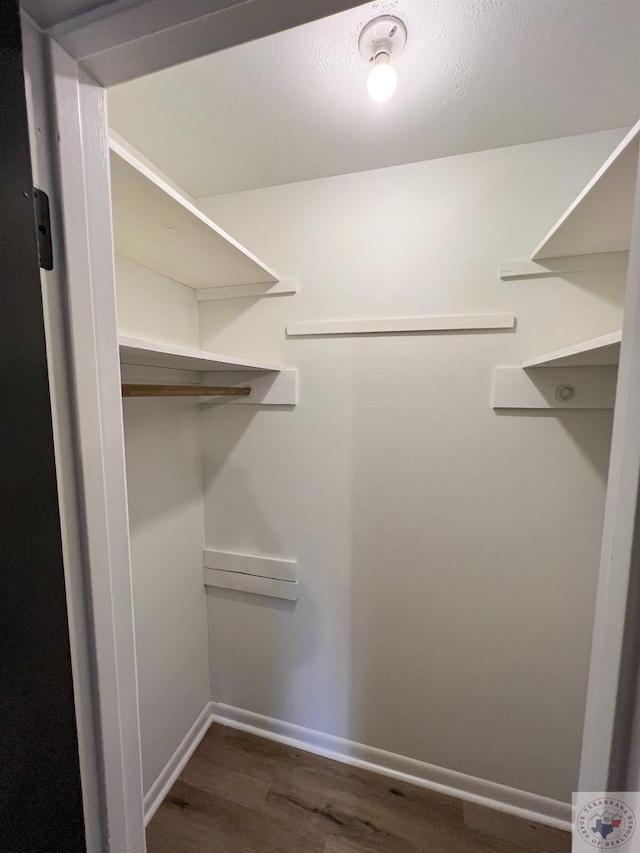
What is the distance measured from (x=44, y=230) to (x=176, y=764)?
195 centimetres

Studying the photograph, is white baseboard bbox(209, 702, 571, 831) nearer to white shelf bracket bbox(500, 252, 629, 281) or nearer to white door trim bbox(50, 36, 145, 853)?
white door trim bbox(50, 36, 145, 853)

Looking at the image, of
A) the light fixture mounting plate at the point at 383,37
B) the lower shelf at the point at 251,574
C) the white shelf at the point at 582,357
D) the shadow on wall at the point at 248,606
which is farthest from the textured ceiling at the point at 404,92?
the lower shelf at the point at 251,574

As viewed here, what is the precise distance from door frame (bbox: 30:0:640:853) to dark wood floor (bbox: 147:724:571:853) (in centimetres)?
94

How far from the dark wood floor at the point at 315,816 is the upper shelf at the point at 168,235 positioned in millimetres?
2068

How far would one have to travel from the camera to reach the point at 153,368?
1227 mm

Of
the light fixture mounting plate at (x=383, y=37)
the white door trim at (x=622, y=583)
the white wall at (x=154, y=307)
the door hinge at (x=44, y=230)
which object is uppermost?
the light fixture mounting plate at (x=383, y=37)

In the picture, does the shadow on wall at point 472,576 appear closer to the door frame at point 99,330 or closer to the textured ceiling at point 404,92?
the textured ceiling at point 404,92

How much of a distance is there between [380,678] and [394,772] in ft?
1.32

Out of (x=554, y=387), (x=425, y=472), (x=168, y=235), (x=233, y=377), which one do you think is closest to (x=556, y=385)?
(x=554, y=387)

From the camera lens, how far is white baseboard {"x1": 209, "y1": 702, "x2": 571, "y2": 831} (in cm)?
121

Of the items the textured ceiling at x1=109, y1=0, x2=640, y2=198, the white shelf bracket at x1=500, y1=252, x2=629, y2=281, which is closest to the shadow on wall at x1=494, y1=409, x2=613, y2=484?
the white shelf bracket at x1=500, y1=252, x2=629, y2=281

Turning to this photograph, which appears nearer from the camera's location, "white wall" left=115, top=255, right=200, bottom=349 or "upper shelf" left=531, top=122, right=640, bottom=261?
"upper shelf" left=531, top=122, right=640, bottom=261

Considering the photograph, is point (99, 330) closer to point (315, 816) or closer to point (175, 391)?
point (175, 391)

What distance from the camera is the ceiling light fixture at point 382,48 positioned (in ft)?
2.39
